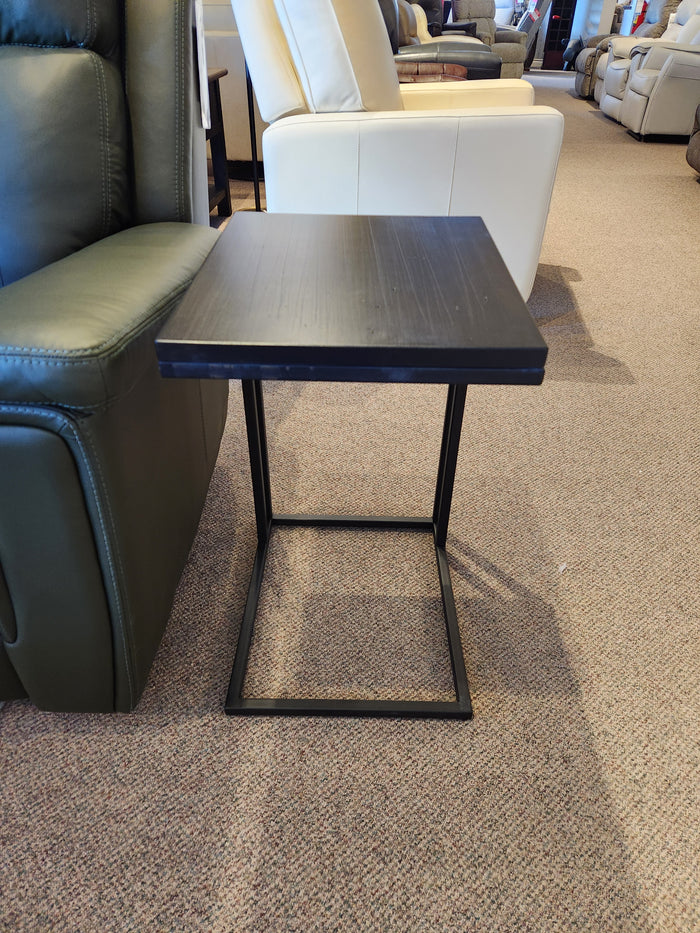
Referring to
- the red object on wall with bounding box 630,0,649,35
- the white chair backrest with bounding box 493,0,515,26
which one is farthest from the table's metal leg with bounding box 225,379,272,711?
the white chair backrest with bounding box 493,0,515,26

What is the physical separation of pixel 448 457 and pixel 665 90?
14.5 feet

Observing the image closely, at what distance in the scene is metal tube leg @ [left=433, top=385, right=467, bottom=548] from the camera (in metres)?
1.05

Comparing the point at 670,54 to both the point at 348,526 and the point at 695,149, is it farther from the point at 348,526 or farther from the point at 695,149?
the point at 348,526

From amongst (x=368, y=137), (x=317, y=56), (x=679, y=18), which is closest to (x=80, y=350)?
(x=368, y=137)

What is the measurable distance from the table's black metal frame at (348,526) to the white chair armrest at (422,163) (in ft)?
3.20

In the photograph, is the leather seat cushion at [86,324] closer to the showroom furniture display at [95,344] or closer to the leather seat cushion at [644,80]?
→ the showroom furniture display at [95,344]

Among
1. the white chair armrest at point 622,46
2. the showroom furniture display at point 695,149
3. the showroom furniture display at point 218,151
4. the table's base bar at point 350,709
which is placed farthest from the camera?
the white chair armrest at point 622,46

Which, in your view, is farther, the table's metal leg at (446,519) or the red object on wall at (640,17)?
the red object on wall at (640,17)

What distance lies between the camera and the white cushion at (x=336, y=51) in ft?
5.60

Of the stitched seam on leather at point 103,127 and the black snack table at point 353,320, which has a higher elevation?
the stitched seam on leather at point 103,127

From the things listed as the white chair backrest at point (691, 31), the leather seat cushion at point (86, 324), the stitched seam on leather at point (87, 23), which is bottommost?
the leather seat cushion at point (86, 324)

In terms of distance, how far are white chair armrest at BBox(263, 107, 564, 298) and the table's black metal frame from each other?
0.98 metres

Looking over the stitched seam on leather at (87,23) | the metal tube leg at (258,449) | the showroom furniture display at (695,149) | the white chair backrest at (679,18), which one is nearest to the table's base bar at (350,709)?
the metal tube leg at (258,449)

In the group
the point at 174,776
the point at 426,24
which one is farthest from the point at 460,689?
the point at 426,24
